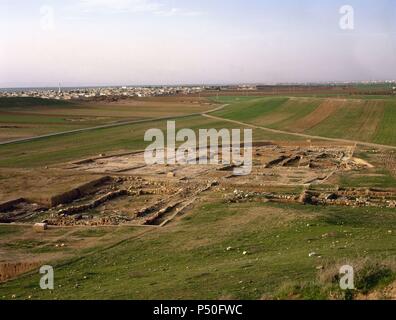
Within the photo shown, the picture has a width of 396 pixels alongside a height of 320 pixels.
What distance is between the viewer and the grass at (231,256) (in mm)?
11992

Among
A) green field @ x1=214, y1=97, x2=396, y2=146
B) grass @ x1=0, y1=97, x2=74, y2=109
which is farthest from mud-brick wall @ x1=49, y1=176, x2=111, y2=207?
grass @ x1=0, y1=97, x2=74, y2=109

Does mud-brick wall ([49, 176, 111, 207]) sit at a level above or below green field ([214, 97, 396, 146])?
below

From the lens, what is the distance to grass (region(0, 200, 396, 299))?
11992mm

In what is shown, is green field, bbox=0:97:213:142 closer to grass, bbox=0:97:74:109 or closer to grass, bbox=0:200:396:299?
grass, bbox=0:97:74:109

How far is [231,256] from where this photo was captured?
1641 cm

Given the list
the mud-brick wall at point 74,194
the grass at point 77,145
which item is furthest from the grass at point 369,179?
the grass at point 77,145

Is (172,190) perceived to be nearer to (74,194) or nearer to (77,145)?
(74,194)

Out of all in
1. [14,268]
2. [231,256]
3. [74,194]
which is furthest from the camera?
[74,194]

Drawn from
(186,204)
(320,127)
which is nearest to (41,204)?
(186,204)

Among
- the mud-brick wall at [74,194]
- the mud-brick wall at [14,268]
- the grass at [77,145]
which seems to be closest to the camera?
the mud-brick wall at [14,268]

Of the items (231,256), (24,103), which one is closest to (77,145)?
(231,256)

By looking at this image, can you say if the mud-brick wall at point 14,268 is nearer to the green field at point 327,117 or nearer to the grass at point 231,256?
the grass at point 231,256

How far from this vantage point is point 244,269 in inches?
542
